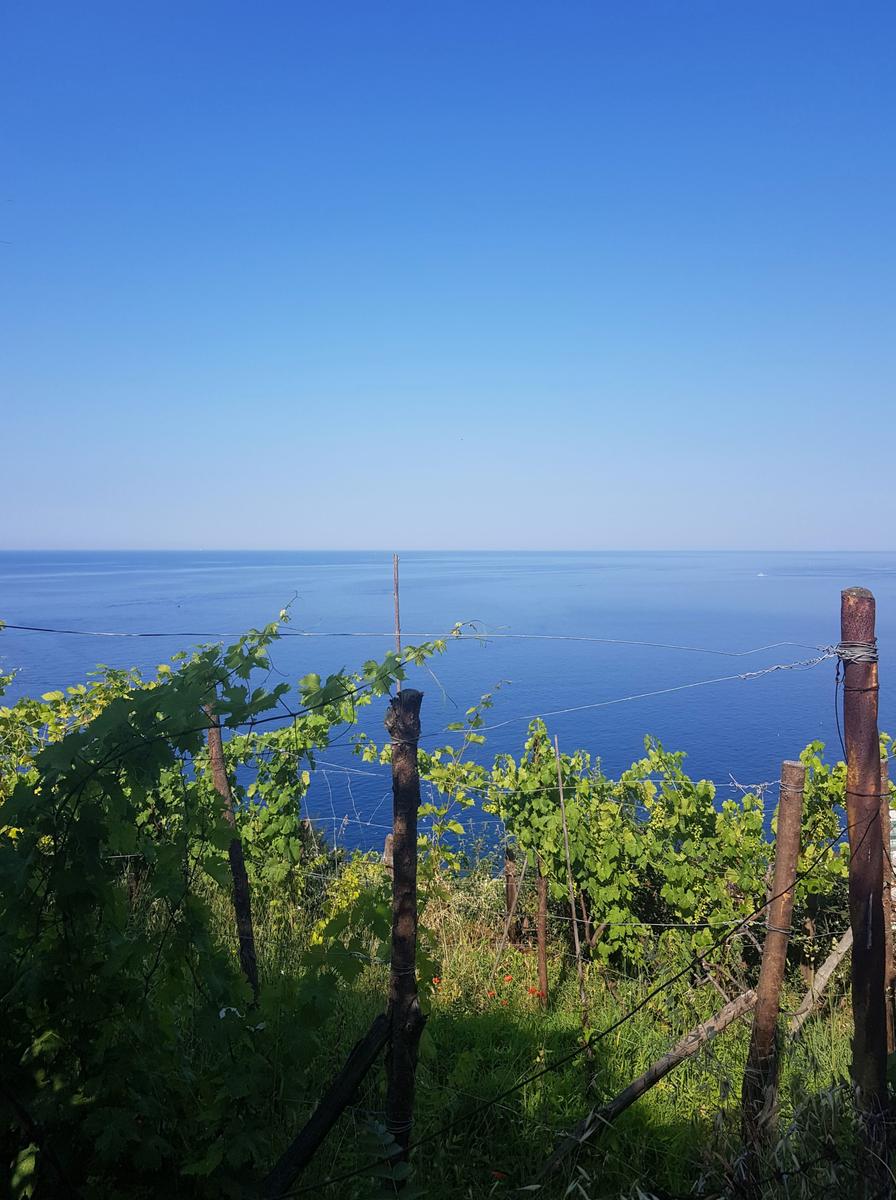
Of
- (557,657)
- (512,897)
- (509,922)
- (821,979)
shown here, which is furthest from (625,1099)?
(557,657)

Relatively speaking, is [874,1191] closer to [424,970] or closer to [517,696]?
[424,970]

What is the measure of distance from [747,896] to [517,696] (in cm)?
1656

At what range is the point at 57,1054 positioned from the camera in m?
2.55

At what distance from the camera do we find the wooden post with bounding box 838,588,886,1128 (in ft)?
10.7

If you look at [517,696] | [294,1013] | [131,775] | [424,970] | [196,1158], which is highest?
[131,775]

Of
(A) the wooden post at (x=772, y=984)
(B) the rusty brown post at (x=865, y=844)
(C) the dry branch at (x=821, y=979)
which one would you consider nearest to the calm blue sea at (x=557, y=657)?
(B) the rusty brown post at (x=865, y=844)

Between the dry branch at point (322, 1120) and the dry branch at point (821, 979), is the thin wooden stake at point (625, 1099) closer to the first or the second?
the dry branch at point (322, 1120)

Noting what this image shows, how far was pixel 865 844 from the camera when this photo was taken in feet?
10.9

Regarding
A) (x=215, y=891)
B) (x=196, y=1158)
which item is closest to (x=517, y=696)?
(x=215, y=891)

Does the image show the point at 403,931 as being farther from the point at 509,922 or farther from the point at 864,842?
the point at 509,922

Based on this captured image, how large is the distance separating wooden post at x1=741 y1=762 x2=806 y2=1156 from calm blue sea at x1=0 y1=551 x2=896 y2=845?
793 millimetres

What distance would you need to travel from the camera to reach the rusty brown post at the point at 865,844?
326cm

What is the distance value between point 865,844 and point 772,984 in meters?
0.92

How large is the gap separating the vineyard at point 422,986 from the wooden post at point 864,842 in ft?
0.04
